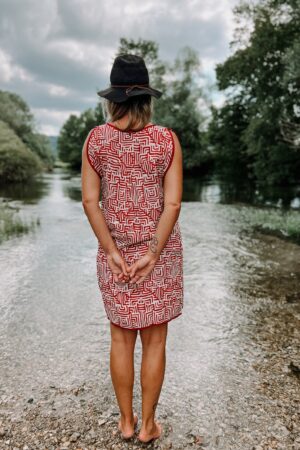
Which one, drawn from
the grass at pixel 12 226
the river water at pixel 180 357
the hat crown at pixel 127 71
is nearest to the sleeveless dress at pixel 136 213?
the hat crown at pixel 127 71

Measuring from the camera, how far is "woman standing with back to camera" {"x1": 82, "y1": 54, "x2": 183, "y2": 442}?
253 cm

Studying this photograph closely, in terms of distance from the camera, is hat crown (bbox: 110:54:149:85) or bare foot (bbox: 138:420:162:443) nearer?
hat crown (bbox: 110:54:149:85)

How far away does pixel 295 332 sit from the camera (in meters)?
4.82

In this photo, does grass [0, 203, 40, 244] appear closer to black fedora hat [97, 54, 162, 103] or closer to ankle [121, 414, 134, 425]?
ankle [121, 414, 134, 425]

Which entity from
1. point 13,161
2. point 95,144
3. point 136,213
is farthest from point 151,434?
point 13,161

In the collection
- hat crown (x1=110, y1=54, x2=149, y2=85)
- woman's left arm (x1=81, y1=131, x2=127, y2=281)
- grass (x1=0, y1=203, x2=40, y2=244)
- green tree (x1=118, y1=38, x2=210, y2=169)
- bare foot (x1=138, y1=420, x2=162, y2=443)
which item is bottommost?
grass (x1=0, y1=203, x2=40, y2=244)

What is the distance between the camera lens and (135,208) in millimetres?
2629

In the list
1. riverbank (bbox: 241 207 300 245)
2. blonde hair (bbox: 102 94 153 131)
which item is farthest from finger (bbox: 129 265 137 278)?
riverbank (bbox: 241 207 300 245)

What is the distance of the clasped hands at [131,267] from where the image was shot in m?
2.59

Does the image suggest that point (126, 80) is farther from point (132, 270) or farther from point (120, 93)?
point (132, 270)

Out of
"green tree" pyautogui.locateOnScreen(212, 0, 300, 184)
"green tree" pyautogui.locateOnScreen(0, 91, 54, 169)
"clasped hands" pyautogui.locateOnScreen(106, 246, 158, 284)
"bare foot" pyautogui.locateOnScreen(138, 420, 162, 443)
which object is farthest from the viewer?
"green tree" pyautogui.locateOnScreen(0, 91, 54, 169)

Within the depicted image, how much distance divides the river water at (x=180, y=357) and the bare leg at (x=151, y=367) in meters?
0.19

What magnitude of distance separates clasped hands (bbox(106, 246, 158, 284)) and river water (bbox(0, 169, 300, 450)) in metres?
1.19

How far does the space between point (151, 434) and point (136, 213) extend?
151 centimetres
